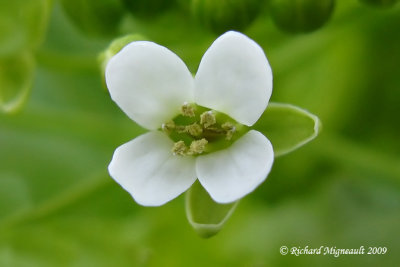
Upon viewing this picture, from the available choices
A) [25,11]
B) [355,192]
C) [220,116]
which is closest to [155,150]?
[220,116]

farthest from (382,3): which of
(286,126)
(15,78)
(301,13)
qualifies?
(15,78)

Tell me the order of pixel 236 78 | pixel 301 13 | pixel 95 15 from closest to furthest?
pixel 236 78 → pixel 301 13 → pixel 95 15

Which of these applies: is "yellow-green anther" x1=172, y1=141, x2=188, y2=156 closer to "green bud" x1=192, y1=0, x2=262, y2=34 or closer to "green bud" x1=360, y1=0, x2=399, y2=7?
"green bud" x1=192, y1=0, x2=262, y2=34

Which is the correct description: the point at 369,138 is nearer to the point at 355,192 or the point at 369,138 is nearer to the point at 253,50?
the point at 355,192

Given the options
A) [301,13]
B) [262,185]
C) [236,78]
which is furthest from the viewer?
[262,185]

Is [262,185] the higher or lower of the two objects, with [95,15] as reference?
lower

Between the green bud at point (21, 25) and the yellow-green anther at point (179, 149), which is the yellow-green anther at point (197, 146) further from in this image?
the green bud at point (21, 25)

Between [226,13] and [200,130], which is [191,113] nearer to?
[200,130]
